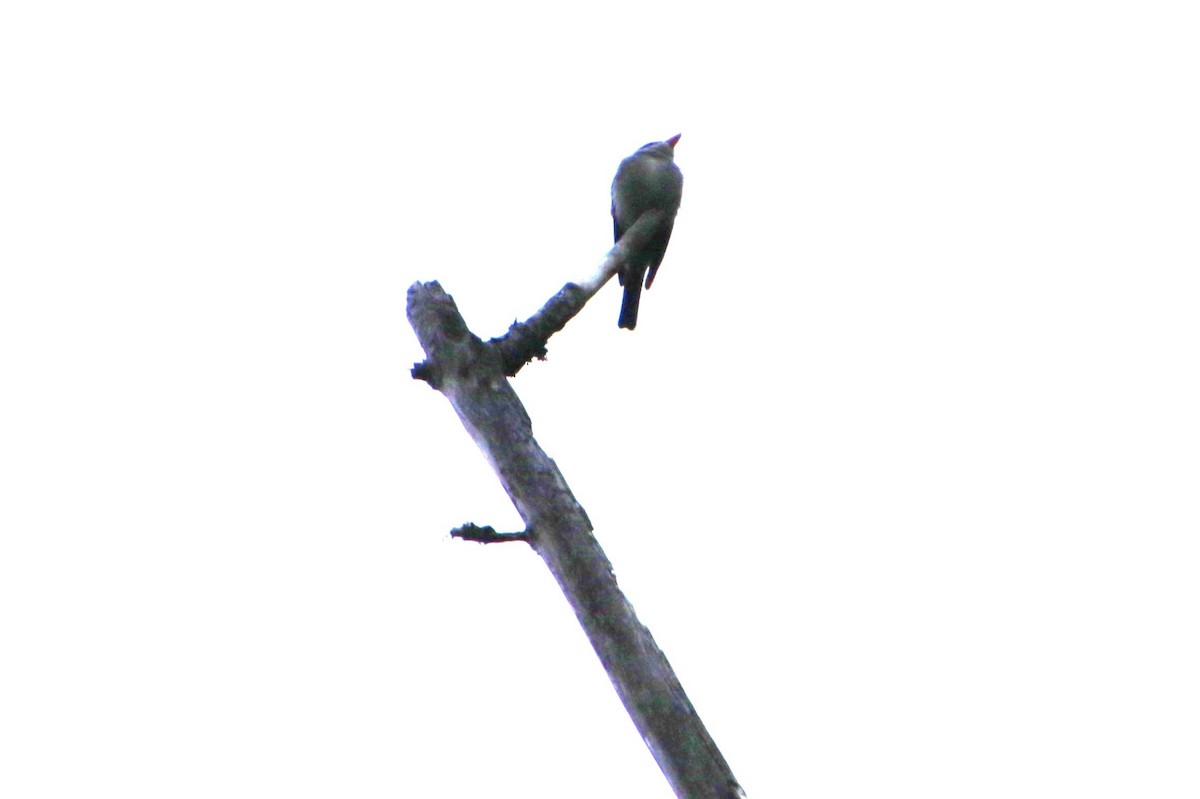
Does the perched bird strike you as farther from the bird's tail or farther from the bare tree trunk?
the bare tree trunk

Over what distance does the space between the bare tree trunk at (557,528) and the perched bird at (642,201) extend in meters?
1.75

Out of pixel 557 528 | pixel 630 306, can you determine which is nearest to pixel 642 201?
pixel 630 306

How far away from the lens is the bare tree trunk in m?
2.59

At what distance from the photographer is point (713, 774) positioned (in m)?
2.55

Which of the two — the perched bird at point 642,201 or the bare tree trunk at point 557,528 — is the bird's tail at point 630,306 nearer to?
the perched bird at point 642,201

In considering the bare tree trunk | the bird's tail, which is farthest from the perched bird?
the bare tree trunk

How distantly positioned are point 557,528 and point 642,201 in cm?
286

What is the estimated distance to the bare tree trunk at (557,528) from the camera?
2586 mm

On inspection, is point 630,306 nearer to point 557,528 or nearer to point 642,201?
point 642,201

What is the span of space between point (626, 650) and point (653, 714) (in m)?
0.15

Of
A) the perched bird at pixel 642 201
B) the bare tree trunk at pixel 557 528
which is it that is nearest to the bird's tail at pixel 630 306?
the perched bird at pixel 642 201

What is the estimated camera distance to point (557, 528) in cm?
283

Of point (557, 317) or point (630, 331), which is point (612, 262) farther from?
point (630, 331)

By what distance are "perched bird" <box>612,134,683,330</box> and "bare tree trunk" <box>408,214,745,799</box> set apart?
1.75 meters
